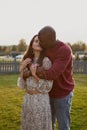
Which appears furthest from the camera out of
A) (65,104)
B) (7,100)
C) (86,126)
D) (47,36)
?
(7,100)

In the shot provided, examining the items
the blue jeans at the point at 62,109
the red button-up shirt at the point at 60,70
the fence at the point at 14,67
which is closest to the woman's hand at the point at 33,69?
the red button-up shirt at the point at 60,70

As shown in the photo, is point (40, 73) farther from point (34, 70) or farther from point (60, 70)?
point (60, 70)

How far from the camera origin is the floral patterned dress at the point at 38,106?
A: 4.43 meters

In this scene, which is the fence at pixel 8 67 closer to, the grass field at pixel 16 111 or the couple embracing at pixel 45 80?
the grass field at pixel 16 111

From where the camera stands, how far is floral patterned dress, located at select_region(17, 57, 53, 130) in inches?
174

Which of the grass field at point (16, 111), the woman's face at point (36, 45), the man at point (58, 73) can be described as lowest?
the grass field at point (16, 111)

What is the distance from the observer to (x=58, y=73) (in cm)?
436

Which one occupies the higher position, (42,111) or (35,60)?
(35,60)

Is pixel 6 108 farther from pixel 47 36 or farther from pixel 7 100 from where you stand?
pixel 47 36

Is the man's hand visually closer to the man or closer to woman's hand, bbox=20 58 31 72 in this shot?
the man

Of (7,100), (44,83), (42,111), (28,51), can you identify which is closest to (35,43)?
(28,51)

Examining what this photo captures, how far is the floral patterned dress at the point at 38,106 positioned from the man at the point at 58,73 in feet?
0.32

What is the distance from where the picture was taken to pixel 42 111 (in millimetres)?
4484

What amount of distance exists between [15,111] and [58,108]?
3.99 m
